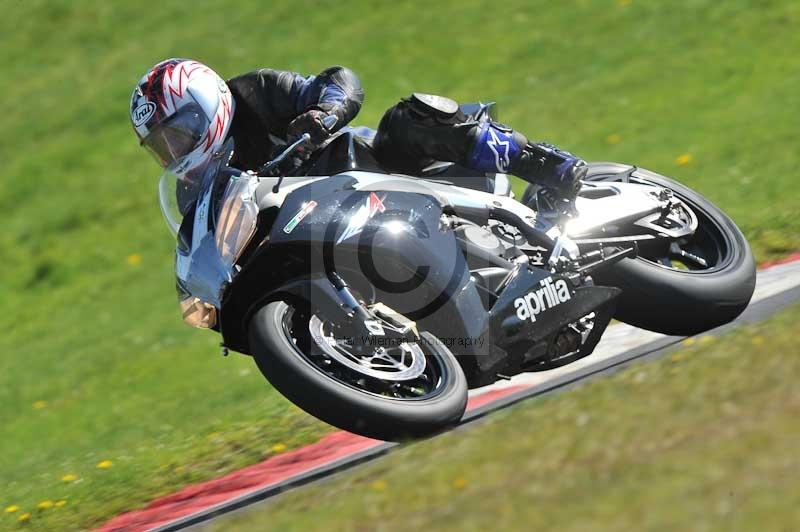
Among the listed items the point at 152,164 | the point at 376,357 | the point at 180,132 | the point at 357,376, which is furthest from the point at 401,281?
the point at 152,164

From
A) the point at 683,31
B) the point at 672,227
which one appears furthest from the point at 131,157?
the point at 672,227

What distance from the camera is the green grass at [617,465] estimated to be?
151 inches

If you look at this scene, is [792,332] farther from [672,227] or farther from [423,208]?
[423,208]

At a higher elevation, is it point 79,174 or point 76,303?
point 79,174

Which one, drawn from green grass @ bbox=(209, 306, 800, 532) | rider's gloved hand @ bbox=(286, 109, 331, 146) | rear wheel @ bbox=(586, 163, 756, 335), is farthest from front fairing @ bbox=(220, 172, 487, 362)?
rear wheel @ bbox=(586, 163, 756, 335)

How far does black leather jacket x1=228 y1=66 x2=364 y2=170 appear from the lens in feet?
20.0

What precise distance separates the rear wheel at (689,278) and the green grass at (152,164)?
6.66 feet

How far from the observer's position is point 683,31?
53.5ft

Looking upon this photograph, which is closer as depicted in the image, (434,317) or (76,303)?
(434,317)

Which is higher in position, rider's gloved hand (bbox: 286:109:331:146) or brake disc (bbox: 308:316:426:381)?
rider's gloved hand (bbox: 286:109:331:146)

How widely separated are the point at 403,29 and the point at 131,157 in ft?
14.8

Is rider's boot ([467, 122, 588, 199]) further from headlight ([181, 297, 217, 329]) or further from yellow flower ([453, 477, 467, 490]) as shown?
yellow flower ([453, 477, 467, 490])

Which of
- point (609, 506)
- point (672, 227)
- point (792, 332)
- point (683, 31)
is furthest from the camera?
point (683, 31)

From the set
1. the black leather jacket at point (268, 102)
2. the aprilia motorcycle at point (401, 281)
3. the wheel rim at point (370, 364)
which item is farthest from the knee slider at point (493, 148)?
the wheel rim at point (370, 364)
